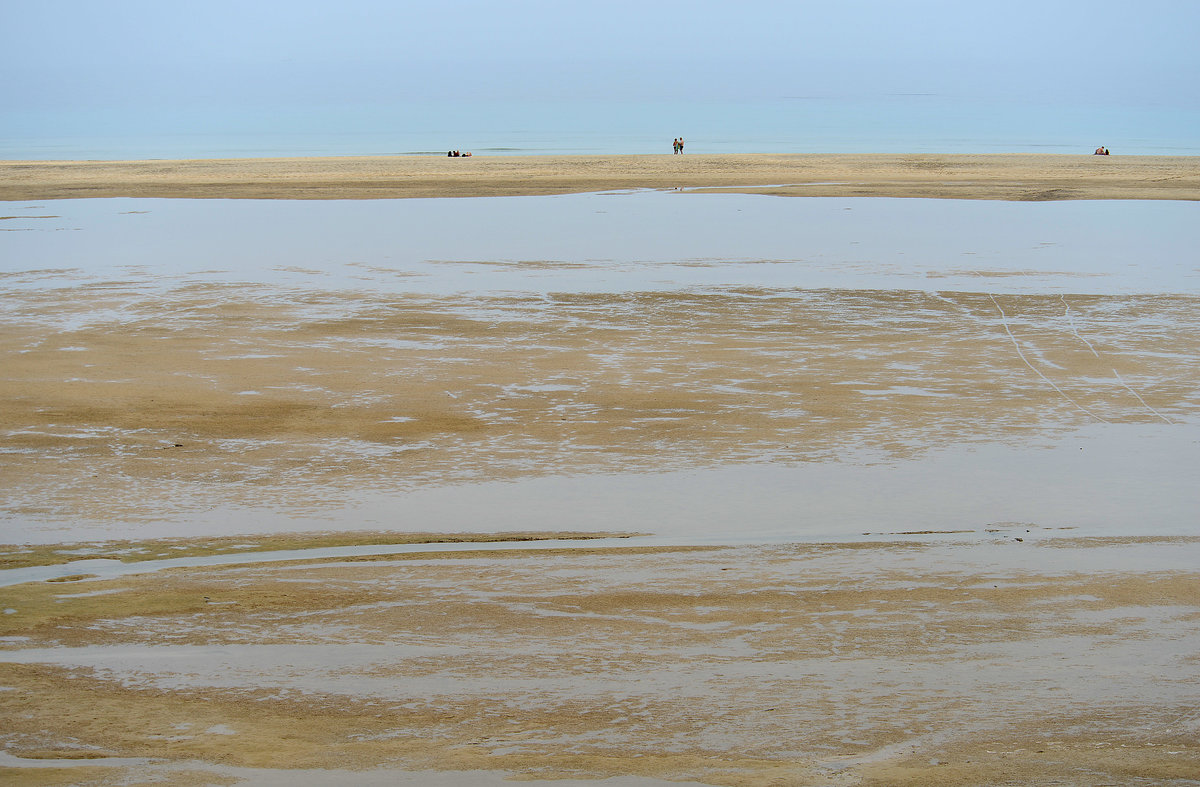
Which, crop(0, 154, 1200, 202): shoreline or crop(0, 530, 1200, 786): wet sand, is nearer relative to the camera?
crop(0, 530, 1200, 786): wet sand

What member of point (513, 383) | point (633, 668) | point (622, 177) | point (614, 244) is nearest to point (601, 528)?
point (633, 668)

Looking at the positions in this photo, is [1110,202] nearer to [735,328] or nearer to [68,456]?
[735,328]

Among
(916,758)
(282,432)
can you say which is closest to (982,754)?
(916,758)

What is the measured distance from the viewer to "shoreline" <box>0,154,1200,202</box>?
3784cm

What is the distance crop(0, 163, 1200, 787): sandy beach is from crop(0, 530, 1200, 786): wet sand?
0.02 meters

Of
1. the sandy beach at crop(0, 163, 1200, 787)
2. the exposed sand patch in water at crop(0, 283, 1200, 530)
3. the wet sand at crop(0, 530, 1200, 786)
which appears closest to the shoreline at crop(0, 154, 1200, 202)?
the sandy beach at crop(0, 163, 1200, 787)

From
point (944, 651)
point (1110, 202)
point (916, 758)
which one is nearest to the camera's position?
point (916, 758)

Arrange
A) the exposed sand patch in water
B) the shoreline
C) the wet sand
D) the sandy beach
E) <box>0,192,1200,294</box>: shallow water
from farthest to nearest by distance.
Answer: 1. the shoreline
2. <box>0,192,1200,294</box>: shallow water
3. the exposed sand patch in water
4. the sandy beach
5. the wet sand

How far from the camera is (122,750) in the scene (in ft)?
18.0

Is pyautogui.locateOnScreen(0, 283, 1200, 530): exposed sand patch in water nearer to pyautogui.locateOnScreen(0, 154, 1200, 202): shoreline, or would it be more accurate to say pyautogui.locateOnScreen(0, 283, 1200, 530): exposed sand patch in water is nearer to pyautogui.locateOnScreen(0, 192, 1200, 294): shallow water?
pyautogui.locateOnScreen(0, 192, 1200, 294): shallow water

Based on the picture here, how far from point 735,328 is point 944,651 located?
9.23 m

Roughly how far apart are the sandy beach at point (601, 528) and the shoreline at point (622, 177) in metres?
18.7

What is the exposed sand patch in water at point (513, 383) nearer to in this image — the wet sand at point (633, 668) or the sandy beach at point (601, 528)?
the sandy beach at point (601, 528)

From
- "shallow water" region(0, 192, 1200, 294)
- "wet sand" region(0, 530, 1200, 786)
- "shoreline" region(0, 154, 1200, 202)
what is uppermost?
"shoreline" region(0, 154, 1200, 202)
